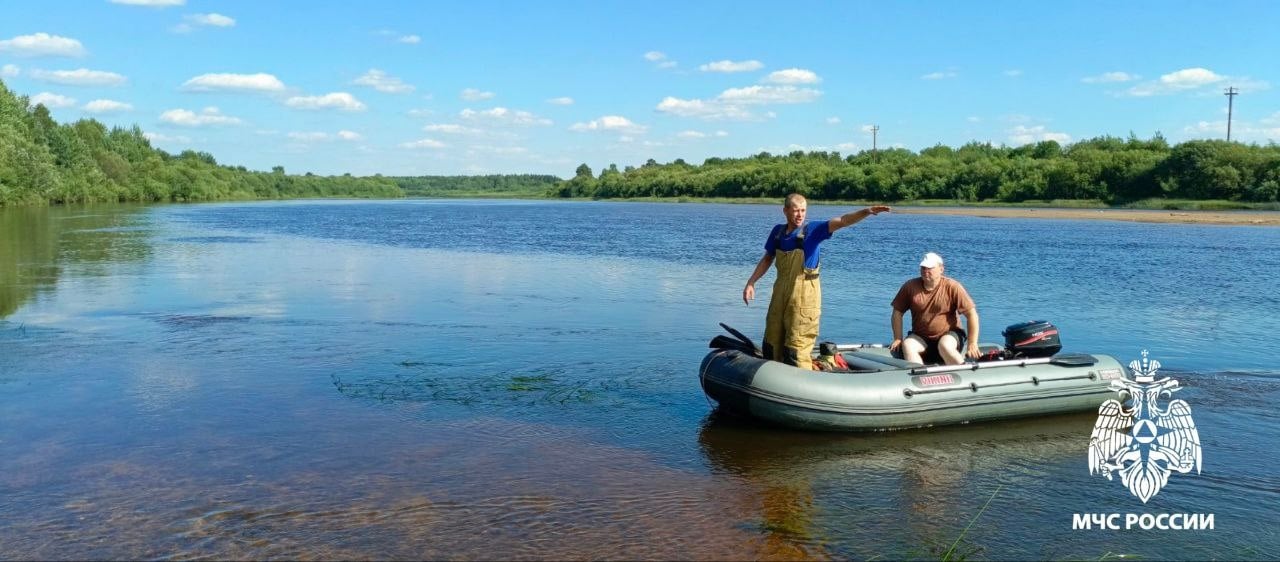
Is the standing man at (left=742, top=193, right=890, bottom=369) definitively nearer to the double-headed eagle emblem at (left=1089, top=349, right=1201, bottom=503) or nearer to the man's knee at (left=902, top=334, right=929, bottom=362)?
the man's knee at (left=902, top=334, right=929, bottom=362)

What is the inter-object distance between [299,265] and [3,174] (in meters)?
38.3

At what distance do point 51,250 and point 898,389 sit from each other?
24.6 metres

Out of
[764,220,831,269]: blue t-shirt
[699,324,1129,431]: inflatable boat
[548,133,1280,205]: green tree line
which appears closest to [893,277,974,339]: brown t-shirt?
[699,324,1129,431]: inflatable boat

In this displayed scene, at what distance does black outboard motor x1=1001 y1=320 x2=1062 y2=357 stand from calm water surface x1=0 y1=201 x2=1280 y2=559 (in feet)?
2.43

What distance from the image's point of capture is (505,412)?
28.7 feet

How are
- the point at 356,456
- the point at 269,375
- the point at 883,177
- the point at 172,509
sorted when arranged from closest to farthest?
1. the point at 172,509
2. the point at 356,456
3. the point at 269,375
4. the point at 883,177

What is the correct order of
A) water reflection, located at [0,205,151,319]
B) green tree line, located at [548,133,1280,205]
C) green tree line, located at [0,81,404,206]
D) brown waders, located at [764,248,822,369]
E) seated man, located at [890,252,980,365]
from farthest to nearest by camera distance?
green tree line, located at [548,133,1280,205] < green tree line, located at [0,81,404,206] < water reflection, located at [0,205,151,319] < seated man, located at [890,252,980,365] < brown waders, located at [764,248,822,369]

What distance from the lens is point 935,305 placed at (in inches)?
346

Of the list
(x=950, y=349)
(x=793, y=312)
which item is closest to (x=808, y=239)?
(x=793, y=312)

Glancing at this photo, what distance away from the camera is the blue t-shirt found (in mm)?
7988

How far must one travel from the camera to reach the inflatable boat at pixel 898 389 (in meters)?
8.05

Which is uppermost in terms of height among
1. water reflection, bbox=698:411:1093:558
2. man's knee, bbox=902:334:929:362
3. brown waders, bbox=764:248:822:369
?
brown waders, bbox=764:248:822:369

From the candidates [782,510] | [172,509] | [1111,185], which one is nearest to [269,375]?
[172,509]

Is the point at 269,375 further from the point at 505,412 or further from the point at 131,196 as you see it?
the point at 131,196
